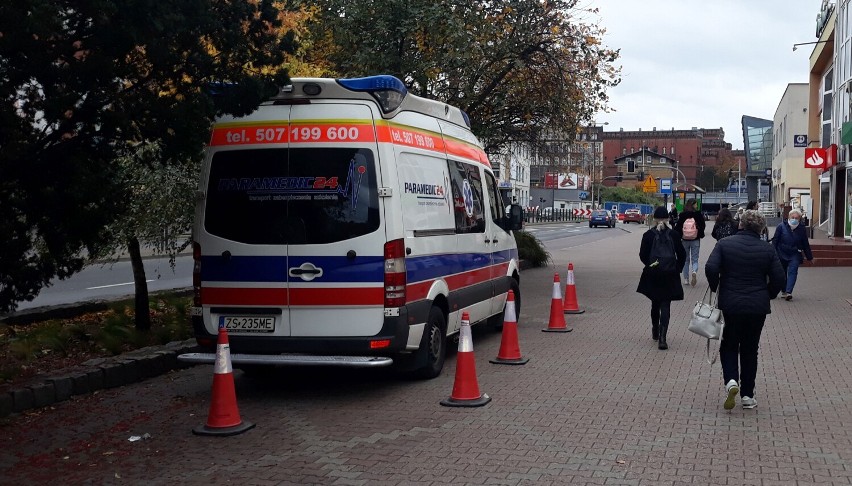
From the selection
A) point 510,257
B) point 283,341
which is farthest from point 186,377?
point 510,257

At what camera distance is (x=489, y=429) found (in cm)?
701

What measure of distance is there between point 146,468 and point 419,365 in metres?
3.06

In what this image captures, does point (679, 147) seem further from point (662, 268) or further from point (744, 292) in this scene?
point (744, 292)

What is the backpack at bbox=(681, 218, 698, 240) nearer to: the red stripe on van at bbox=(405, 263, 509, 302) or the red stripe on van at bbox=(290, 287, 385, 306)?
the red stripe on van at bbox=(405, 263, 509, 302)

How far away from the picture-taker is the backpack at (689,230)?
19.0m

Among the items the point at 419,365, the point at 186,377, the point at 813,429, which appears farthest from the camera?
the point at 186,377

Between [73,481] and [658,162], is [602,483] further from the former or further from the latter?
[658,162]

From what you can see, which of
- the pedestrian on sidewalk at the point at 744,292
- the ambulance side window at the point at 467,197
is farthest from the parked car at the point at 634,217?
the pedestrian on sidewalk at the point at 744,292

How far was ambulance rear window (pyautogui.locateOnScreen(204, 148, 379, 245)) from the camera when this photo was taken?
792cm

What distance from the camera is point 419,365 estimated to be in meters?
8.51

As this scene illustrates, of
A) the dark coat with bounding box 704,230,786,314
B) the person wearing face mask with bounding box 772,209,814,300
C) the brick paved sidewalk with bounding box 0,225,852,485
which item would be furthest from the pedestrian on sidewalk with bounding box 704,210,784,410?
the person wearing face mask with bounding box 772,209,814,300

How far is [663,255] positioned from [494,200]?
2159mm

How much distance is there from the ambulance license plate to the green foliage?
17703mm

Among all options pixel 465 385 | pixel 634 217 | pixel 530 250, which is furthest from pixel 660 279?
pixel 634 217
